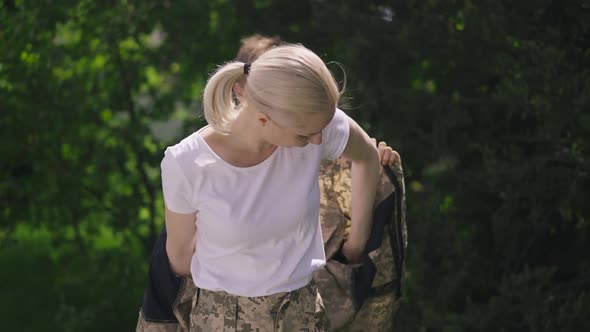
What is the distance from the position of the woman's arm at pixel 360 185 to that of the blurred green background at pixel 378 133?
2.82 ft

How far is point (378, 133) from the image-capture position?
182 inches

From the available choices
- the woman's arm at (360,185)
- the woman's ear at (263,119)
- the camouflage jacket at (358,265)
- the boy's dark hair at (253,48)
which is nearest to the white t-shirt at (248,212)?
the woman's ear at (263,119)

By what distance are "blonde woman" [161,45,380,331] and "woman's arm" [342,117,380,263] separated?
0.56 feet

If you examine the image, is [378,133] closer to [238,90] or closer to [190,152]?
[238,90]

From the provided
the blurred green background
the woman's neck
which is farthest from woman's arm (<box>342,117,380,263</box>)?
the blurred green background

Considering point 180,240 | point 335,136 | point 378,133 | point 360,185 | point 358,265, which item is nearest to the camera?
point 180,240

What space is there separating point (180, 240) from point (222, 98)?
48 cm

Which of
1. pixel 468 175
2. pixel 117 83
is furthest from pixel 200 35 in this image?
pixel 468 175

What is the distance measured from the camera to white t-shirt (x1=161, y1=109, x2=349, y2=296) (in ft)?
8.77

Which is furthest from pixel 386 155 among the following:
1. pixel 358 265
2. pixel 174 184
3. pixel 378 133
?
pixel 378 133

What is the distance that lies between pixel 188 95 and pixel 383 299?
2521 millimetres

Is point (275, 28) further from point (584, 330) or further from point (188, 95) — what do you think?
point (584, 330)

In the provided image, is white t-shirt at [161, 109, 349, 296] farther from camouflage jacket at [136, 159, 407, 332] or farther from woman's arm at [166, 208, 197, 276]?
camouflage jacket at [136, 159, 407, 332]

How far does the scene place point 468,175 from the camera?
435cm
